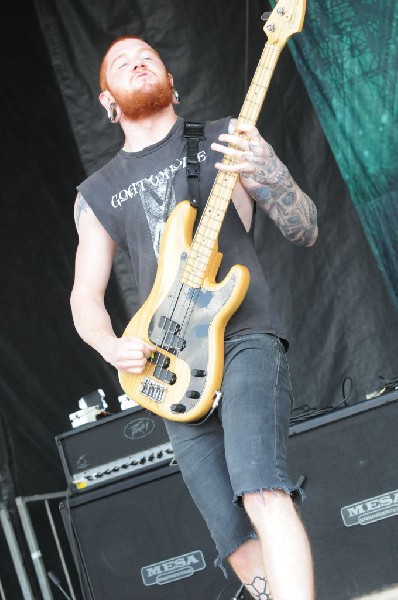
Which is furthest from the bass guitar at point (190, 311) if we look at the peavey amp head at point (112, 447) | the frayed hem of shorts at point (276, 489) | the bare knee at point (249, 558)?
the peavey amp head at point (112, 447)

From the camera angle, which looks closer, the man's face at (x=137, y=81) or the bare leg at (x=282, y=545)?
the bare leg at (x=282, y=545)

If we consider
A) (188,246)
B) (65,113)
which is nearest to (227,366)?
(188,246)

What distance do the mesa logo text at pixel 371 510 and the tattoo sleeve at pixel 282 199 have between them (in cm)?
89

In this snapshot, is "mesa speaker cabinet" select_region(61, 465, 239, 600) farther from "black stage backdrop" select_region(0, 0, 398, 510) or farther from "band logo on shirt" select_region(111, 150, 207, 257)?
"band logo on shirt" select_region(111, 150, 207, 257)

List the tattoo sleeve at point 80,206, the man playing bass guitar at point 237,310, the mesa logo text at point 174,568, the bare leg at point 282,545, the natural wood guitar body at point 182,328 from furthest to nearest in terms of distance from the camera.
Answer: the mesa logo text at point 174,568, the tattoo sleeve at point 80,206, the natural wood guitar body at point 182,328, the man playing bass guitar at point 237,310, the bare leg at point 282,545

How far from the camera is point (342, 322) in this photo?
3.98m

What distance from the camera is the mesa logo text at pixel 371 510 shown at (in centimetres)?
309

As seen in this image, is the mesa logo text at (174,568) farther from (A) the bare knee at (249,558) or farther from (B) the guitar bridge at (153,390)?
(B) the guitar bridge at (153,390)

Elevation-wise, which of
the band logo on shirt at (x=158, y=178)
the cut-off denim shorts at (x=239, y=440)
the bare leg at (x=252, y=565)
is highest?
the band logo on shirt at (x=158, y=178)

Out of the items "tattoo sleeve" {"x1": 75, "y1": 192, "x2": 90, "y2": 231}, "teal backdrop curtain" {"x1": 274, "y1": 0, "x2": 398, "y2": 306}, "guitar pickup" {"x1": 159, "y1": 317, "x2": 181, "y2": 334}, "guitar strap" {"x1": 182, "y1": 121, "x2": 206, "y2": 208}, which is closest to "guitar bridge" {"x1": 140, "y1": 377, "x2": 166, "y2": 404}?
"guitar pickup" {"x1": 159, "y1": 317, "x2": 181, "y2": 334}

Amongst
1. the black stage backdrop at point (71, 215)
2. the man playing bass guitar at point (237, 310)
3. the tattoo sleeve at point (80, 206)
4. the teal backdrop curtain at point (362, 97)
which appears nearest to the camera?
the man playing bass guitar at point (237, 310)

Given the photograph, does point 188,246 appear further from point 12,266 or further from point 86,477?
point 12,266

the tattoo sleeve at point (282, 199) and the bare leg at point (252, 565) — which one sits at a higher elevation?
the tattoo sleeve at point (282, 199)

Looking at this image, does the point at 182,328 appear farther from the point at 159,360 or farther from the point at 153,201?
the point at 153,201
